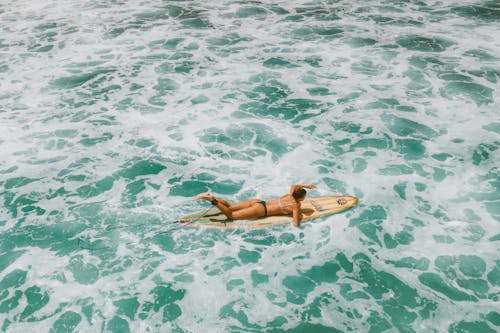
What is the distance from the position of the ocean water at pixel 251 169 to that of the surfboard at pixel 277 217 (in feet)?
0.69

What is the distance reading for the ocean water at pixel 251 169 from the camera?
957 centimetres

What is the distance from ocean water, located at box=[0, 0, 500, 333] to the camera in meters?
9.57

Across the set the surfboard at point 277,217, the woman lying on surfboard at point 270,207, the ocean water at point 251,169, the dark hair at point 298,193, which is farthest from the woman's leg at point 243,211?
the dark hair at point 298,193

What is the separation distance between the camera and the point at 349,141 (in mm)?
14766

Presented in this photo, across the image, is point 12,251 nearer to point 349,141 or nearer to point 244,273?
point 244,273

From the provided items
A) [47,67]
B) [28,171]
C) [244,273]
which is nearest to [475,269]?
[244,273]

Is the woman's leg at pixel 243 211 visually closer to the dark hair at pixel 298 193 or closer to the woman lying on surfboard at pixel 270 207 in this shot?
the woman lying on surfboard at pixel 270 207

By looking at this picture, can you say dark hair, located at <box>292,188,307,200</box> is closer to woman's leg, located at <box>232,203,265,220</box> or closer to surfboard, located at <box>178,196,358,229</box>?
surfboard, located at <box>178,196,358,229</box>

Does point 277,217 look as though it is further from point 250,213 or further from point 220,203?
point 220,203

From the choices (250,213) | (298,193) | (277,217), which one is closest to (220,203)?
(250,213)

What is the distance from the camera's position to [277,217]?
11.1m

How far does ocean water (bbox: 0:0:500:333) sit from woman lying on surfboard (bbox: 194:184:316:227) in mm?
463

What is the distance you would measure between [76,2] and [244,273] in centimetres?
2423

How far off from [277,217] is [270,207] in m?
0.33
